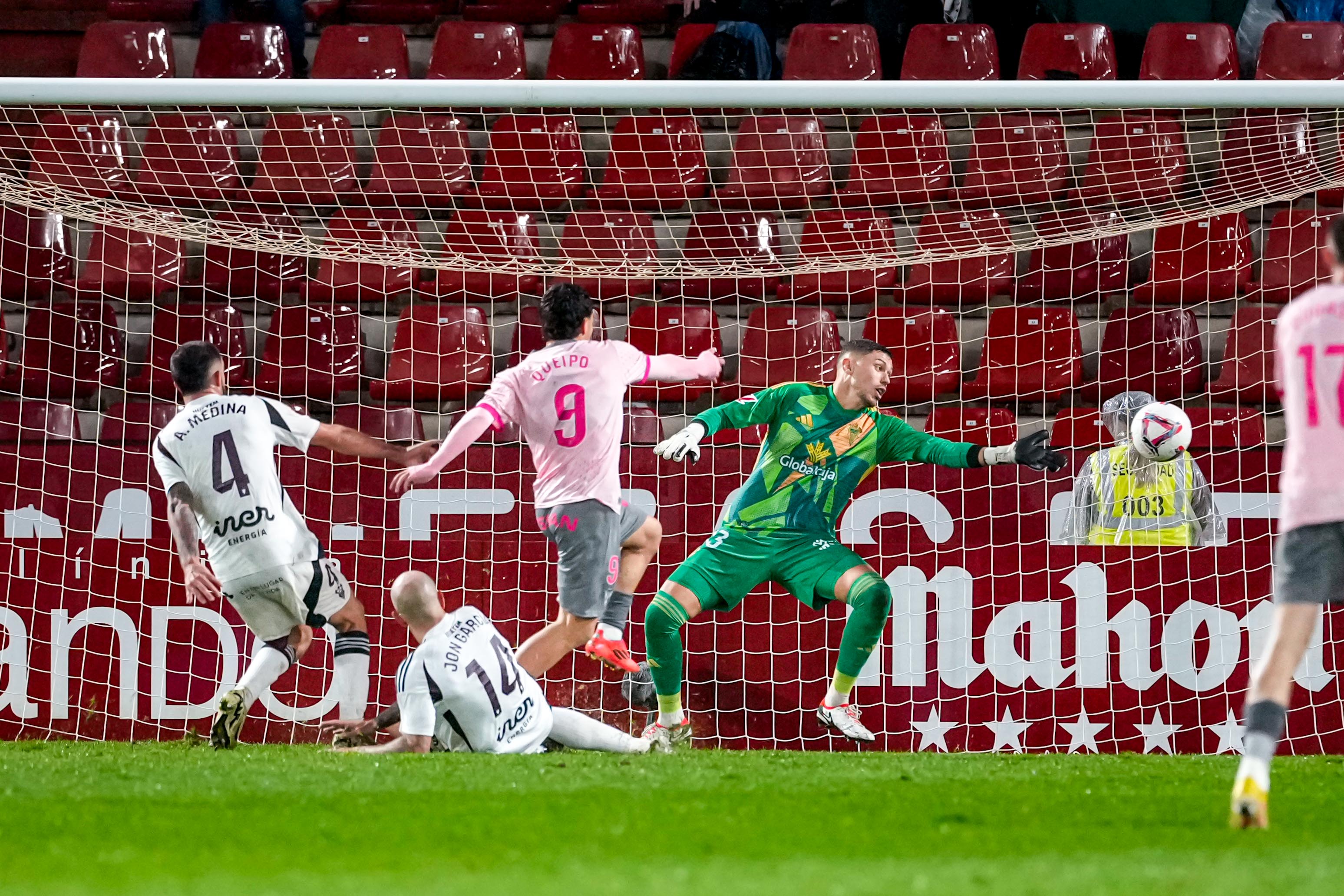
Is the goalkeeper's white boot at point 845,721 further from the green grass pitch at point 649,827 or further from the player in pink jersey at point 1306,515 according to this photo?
the player in pink jersey at point 1306,515

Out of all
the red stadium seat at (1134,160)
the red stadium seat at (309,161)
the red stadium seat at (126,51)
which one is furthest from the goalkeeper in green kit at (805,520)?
the red stadium seat at (126,51)

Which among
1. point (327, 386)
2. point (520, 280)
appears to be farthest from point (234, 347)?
point (520, 280)

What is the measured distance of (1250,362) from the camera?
854 cm

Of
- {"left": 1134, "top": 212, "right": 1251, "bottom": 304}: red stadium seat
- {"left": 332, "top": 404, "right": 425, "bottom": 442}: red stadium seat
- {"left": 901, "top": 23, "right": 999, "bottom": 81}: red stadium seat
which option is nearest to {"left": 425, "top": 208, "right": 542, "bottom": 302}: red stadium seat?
{"left": 332, "top": 404, "right": 425, "bottom": 442}: red stadium seat

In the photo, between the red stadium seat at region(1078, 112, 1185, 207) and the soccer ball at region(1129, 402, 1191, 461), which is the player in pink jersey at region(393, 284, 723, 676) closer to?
the soccer ball at region(1129, 402, 1191, 461)

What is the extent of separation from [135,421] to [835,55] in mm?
5014

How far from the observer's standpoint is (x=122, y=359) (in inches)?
348

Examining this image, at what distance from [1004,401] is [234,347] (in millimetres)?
4506

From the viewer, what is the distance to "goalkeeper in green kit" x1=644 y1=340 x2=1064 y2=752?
6.45 meters

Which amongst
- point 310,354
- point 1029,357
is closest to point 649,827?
point 1029,357

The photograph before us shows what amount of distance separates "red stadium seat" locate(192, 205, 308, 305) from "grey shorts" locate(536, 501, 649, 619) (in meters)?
3.37

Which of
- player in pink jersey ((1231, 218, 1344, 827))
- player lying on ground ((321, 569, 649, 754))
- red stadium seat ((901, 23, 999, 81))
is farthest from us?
red stadium seat ((901, 23, 999, 81))

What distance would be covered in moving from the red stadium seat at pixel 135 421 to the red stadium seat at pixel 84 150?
1.38 m

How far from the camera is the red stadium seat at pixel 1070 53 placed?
32.4 ft
